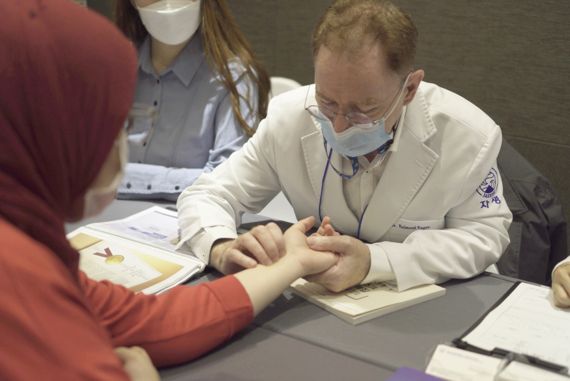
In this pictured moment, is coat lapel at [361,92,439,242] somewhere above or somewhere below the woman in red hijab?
below

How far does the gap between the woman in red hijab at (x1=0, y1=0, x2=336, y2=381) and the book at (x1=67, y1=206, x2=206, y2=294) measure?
48 centimetres

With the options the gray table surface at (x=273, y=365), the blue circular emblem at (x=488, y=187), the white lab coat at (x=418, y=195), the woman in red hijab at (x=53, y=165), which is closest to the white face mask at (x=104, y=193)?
the woman in red hijab at (x=53, y=165)

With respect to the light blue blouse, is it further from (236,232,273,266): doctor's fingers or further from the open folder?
the open folder

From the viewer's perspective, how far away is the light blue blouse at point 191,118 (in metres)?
2.05

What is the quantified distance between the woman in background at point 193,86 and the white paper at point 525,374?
1.19m

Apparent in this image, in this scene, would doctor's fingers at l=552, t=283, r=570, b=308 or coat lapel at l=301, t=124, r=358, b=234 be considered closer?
doctor's fingers at l=552, t=283, r=570, b=308

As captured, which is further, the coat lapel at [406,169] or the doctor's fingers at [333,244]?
the coat lapel at [406,169]

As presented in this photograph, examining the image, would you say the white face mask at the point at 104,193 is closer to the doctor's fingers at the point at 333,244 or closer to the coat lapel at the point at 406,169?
the doctor's fingers at the point at 333,244

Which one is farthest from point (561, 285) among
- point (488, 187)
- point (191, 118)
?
point (191, 118)

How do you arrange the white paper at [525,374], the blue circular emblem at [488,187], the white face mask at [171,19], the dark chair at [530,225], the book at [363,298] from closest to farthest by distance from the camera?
the white paper at [525,374] → the book at [363,298] → the blue circular emblem at [488,187] → the dark chair at [530,225] → the white face mask at [171,19]

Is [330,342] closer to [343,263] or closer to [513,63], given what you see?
[343,263]

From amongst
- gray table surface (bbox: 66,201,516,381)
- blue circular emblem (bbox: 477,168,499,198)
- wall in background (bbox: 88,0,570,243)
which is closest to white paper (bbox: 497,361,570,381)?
gray table surface (bbox: 66,201,516,381)

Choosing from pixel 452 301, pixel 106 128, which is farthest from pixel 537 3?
pixel 106 128

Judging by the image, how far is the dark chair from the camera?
6.07ft
